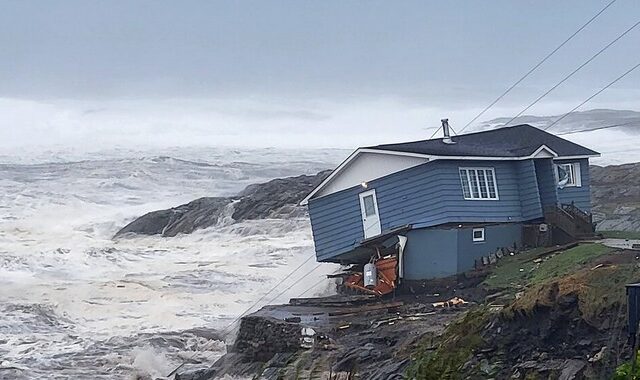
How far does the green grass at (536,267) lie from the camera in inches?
664

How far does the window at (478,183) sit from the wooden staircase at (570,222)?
1310 millimetres

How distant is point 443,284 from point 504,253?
1.55 m

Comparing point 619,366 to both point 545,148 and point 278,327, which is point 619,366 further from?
point 545,148

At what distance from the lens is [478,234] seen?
19859 millimetres

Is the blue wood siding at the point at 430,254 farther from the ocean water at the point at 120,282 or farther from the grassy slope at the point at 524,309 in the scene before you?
the grassy slope at the point at 524,309

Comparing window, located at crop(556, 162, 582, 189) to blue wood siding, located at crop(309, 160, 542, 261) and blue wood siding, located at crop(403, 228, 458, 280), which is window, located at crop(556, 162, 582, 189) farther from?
blue wood siding, located at crop(403, 228, 458, 280)

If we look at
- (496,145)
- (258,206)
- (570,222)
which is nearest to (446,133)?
(496,145)

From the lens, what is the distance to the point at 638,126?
88.2 m

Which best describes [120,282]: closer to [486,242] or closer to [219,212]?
[486,242]

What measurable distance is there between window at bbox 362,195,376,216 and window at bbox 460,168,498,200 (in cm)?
199

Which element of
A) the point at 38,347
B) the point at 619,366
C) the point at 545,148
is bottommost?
the point at 38,347

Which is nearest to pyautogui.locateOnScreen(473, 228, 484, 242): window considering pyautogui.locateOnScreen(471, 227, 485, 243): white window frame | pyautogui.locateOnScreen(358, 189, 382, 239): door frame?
pyautogui.locateOnScreen(471, 227, 485, 243): white window frame

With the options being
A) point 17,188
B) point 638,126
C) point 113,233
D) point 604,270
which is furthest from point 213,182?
point 604,270

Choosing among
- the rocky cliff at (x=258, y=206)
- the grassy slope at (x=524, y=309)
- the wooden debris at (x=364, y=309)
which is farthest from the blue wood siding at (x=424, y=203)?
the rocky cliff at (x=258, y=206)
